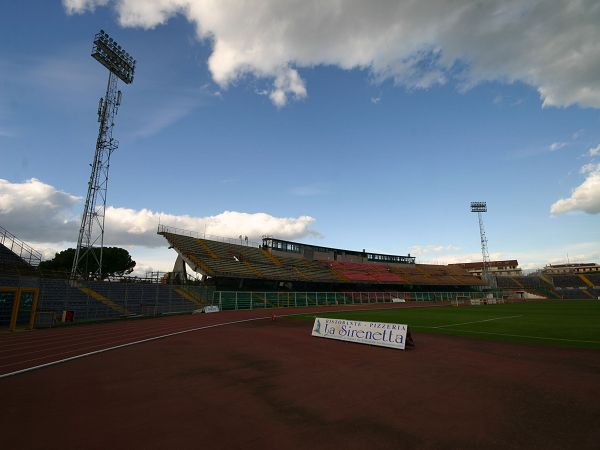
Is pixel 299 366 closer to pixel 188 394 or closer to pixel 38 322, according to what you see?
pixel 188 394

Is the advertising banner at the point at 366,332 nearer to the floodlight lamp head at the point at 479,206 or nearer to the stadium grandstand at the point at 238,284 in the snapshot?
the stadium grandstand at the point at 238,284

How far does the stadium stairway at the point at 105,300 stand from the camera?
90.4 feet

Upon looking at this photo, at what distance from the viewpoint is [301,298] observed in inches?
1817

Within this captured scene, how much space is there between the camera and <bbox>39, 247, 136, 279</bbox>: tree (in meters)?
61.8

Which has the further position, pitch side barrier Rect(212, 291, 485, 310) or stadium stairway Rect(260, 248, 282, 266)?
stadium stairway Rect(260, 248, 282, 266)

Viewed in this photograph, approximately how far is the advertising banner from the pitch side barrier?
21773mm

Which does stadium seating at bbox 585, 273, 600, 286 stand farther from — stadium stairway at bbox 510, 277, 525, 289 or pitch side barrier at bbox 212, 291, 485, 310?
pitch side barrier at bbox 212, 291, 485, 310

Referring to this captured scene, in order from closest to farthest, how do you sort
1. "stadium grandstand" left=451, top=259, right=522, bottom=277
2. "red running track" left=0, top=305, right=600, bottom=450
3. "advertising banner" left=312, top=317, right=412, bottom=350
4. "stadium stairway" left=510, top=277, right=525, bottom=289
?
"red running track" left=0, top=305, right=600, bottom=450
"advertising banner" left=312, top=317, right=412, bottom=350
"stadium stairway" left=510, top=277, right=525, bottom=289
"stadium grandstand" left=451, top=259, right=522, bottom=277

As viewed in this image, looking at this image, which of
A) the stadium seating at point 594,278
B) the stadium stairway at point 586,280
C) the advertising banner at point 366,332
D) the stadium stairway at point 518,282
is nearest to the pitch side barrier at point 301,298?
the advertising banner at point 366,332

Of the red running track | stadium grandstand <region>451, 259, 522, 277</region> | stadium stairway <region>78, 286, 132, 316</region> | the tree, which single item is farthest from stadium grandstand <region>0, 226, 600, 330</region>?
stadium grandstand <region>451, 259, 522, 277</region>

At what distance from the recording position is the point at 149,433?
598 cm

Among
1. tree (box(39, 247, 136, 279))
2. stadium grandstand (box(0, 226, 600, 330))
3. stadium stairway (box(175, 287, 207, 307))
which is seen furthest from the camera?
tree (box(39, 247, 136, 279))

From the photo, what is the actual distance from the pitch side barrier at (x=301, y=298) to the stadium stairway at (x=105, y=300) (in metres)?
10.2

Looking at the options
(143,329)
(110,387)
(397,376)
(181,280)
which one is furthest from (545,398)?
(181,280)
